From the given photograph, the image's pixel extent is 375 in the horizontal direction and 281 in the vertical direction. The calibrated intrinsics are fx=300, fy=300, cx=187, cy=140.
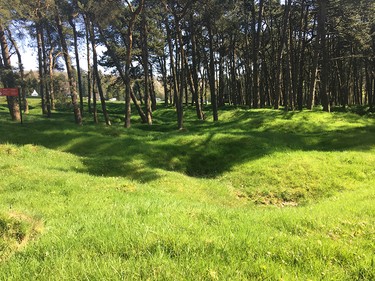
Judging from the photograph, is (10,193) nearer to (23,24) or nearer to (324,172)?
(324,172)

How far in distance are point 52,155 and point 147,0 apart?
1617 centimetres

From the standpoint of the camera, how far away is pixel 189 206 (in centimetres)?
791

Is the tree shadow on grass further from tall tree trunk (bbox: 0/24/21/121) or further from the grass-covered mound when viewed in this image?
the grass-covered mound

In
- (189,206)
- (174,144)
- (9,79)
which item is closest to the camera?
(189,206)

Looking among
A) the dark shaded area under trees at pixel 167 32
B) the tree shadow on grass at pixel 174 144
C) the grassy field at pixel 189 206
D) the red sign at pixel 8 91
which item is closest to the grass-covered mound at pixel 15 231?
the grassy field at pixel 189 206

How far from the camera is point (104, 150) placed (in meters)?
17.5

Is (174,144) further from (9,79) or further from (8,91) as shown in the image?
(9,79)

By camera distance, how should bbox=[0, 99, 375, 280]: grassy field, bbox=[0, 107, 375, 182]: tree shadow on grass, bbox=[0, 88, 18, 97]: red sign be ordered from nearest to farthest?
bbox=[0, 99, 375, 280]: grassy field → bbox=[0, 107, 375, 182]: tree shadow on grass → bbox=[0, 88, 18, 97]: red sign

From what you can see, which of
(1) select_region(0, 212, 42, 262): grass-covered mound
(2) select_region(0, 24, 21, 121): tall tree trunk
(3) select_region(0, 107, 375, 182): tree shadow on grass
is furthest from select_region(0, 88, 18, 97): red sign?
(1) select_region(0, 212, 42, 262): grass-covered mound

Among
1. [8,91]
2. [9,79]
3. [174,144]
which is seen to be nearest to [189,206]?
[174,144]

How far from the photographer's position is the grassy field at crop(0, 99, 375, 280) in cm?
413

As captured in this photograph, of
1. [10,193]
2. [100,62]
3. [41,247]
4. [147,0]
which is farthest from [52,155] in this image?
[100,62]

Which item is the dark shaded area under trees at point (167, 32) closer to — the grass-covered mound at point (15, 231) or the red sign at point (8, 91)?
the red sign at point (8, 91)

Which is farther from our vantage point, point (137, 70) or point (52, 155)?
point (137, 70)
